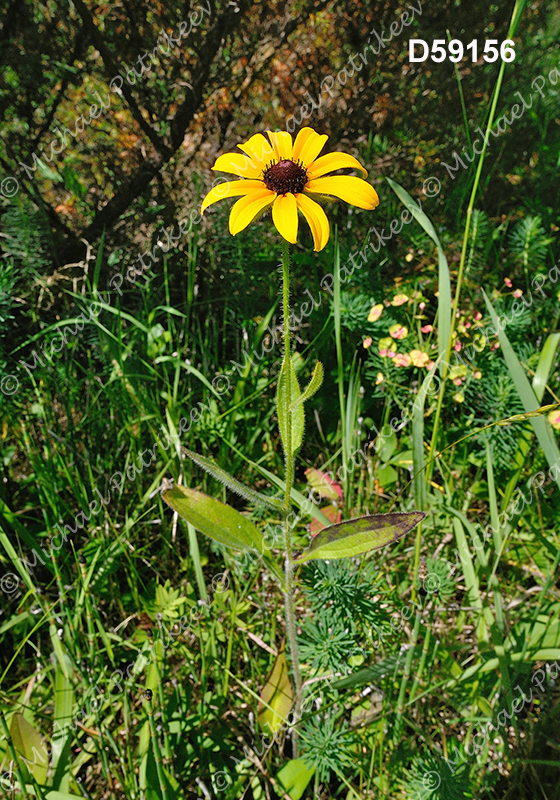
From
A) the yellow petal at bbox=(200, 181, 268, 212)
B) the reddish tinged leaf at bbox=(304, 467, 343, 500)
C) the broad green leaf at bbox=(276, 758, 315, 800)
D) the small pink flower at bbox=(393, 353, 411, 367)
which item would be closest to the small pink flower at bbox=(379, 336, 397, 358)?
the small pink flower at bbox=(393, 353, 411, 367)

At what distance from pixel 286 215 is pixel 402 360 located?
48.4 inches

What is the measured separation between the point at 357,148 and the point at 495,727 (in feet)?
9.05

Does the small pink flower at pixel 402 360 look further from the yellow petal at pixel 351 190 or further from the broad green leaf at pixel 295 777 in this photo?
the broad green leaf at pixel 295 777

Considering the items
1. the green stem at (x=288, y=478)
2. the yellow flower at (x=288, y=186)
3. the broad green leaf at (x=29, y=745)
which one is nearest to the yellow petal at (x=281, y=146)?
the yellow flower at (x=288, y=186)

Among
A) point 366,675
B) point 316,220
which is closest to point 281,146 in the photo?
point 316,220

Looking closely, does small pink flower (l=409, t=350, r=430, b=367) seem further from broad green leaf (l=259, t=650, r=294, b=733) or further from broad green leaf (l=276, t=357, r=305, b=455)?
broad green leaf (l=259, t=650, r=294, b=733)

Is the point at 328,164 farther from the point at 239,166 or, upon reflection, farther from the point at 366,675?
the point at 366,675

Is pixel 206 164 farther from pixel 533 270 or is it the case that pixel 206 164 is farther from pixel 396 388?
pixel 533 270

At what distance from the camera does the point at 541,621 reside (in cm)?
176

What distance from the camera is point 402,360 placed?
2.19 m

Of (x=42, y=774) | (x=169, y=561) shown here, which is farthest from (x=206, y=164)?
(x=42, y=774)

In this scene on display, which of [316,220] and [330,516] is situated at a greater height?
[316,220]

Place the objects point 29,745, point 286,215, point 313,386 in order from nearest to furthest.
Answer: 1. point 286,215
2. point 313,386
3. point 29,745

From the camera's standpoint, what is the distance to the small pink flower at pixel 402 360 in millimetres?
2182
